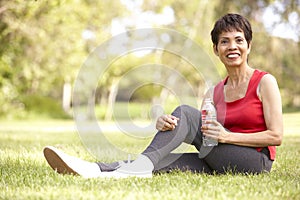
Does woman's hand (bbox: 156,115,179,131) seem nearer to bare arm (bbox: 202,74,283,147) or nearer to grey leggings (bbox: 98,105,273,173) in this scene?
grey leggings (bbox: 98,105,273,173)

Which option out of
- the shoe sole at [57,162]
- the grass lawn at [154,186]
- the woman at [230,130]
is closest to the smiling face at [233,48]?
the woman at [230,130]

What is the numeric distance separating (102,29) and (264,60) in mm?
6792

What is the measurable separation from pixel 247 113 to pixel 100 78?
15.5m

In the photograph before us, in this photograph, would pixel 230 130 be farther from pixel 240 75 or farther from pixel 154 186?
pixel 154 186

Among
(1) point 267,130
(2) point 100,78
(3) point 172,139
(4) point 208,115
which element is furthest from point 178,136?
(2) point 100,78

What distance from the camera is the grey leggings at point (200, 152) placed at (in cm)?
290

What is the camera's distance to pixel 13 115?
16719 millimetres

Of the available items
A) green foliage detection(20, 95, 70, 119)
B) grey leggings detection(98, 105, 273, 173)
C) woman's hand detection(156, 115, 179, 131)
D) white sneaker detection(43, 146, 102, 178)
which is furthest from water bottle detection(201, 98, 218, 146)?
green foliage detection(20, 95, 70, 119)

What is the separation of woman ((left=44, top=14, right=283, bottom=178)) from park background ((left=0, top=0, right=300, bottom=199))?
135 millimetres

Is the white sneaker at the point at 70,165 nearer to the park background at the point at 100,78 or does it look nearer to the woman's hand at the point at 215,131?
the park background at the point at 100,78

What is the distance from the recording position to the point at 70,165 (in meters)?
2.81

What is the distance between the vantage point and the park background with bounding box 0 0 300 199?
2492mm

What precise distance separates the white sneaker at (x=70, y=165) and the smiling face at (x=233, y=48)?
3.70ft

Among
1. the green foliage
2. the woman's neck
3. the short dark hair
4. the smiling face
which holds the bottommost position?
the green foliage
